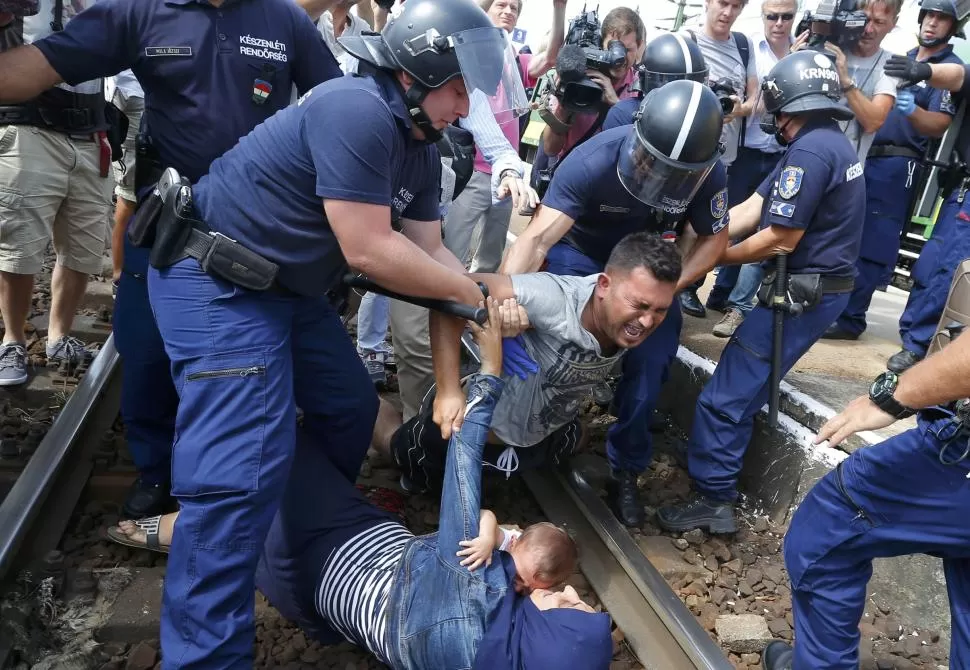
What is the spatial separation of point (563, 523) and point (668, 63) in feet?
8.14

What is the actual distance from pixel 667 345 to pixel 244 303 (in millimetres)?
2249

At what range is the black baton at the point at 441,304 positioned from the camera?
8.91 ft

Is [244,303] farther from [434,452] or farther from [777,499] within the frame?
[777,499]

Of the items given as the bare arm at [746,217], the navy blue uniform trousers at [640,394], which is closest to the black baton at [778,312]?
the navy blue uniform trousers at [640,394]

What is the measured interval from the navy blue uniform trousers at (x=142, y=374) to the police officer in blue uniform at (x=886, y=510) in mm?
2513

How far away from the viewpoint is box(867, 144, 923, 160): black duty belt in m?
5.71

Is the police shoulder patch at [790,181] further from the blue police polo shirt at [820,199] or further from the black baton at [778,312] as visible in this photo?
the black baton at [778,312]

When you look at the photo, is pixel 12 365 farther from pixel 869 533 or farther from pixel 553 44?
pixel 869 533

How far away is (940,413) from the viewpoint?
235 centimetres

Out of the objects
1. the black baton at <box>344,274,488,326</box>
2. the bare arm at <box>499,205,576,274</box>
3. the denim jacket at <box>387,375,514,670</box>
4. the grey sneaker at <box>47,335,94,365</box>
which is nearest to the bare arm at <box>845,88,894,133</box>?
the bare arm at <box>499,205,576,274</box>

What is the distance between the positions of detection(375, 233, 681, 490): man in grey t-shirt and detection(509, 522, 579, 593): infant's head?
474 mm

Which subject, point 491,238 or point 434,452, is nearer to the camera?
point 434,452

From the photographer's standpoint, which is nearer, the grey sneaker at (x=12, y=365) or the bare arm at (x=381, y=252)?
the bare arm at (x=381, y=252)

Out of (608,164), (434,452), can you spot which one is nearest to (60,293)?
(434,452)
